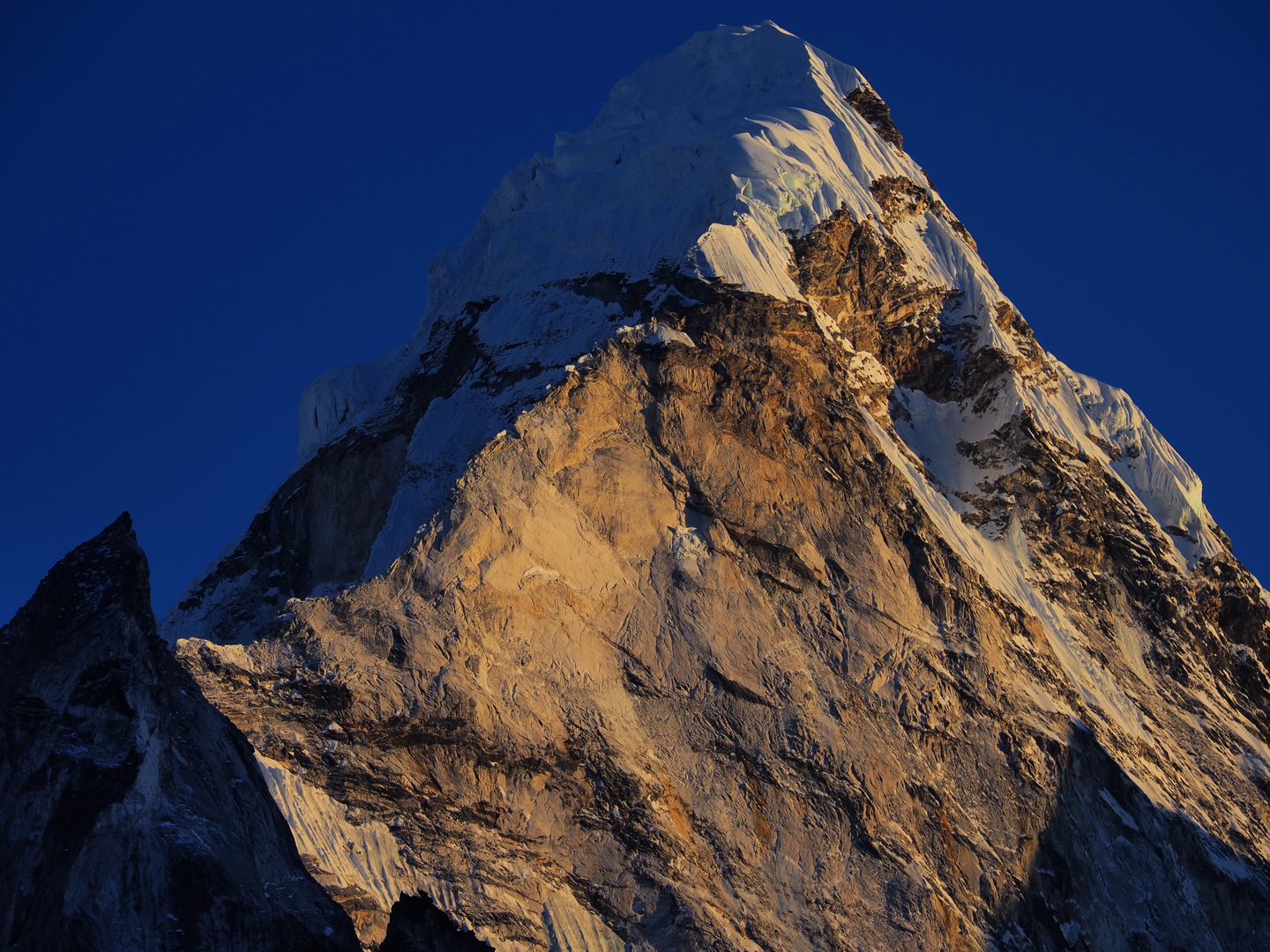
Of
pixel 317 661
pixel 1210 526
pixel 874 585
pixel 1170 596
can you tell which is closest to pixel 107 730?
pixel 317 661

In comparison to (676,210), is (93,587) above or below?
below

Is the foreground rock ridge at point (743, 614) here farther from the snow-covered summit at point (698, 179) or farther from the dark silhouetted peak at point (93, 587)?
the dark silhouetted peak at point (93, 587)

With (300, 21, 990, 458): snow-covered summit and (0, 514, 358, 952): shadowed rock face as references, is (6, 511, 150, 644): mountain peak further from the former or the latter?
(300, 21, 990, 458): snow-covered summit

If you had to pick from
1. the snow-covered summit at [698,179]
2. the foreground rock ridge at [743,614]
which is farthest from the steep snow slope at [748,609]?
the snow-covered summit at [698,179]

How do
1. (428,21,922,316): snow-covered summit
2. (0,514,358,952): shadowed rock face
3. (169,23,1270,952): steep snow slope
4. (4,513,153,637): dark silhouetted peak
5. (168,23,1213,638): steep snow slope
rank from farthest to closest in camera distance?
(428,21,922,316): snow-covered summit
(168,23,1213,638): steep snow slope
(169,23,1270,952): steep snow slope
(4,513,153,637): dark silhouetted peak
(0,514,358,952): shadowed rock face

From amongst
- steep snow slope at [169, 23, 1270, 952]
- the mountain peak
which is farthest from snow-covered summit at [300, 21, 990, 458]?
the mountain peak

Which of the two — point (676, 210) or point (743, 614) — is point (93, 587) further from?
point (676, 210)

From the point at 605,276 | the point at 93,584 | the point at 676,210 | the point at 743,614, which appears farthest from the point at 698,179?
the point at 93,584
